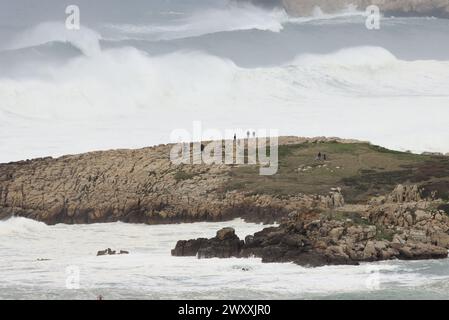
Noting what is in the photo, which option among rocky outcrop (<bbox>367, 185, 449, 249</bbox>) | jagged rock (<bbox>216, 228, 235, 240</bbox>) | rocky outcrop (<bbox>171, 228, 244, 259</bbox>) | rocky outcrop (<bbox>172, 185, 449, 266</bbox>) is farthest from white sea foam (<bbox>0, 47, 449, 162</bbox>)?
jagged rock (<bbox>216, 228, 235, 240</bbox>)

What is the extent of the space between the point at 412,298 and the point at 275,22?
307ft

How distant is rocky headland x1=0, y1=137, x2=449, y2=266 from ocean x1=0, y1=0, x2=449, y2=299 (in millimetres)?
2379

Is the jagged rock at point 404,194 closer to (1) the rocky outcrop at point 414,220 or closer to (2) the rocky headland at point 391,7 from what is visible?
(1) the rocky outcrop at point 414,220

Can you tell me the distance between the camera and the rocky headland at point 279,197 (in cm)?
6341

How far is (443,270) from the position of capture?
5959 centimetres

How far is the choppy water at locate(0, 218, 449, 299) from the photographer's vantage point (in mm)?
55438

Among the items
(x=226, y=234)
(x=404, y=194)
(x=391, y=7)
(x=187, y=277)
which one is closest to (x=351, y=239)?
(x=226, y=234)

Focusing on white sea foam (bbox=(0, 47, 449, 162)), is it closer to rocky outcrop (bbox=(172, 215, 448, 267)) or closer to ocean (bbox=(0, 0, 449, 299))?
ocean (bbox=(0, 0, 449, 299))

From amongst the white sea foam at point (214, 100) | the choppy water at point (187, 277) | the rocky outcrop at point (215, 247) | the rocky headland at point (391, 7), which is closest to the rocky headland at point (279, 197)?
the rocky outcrop at point (215, 247)
